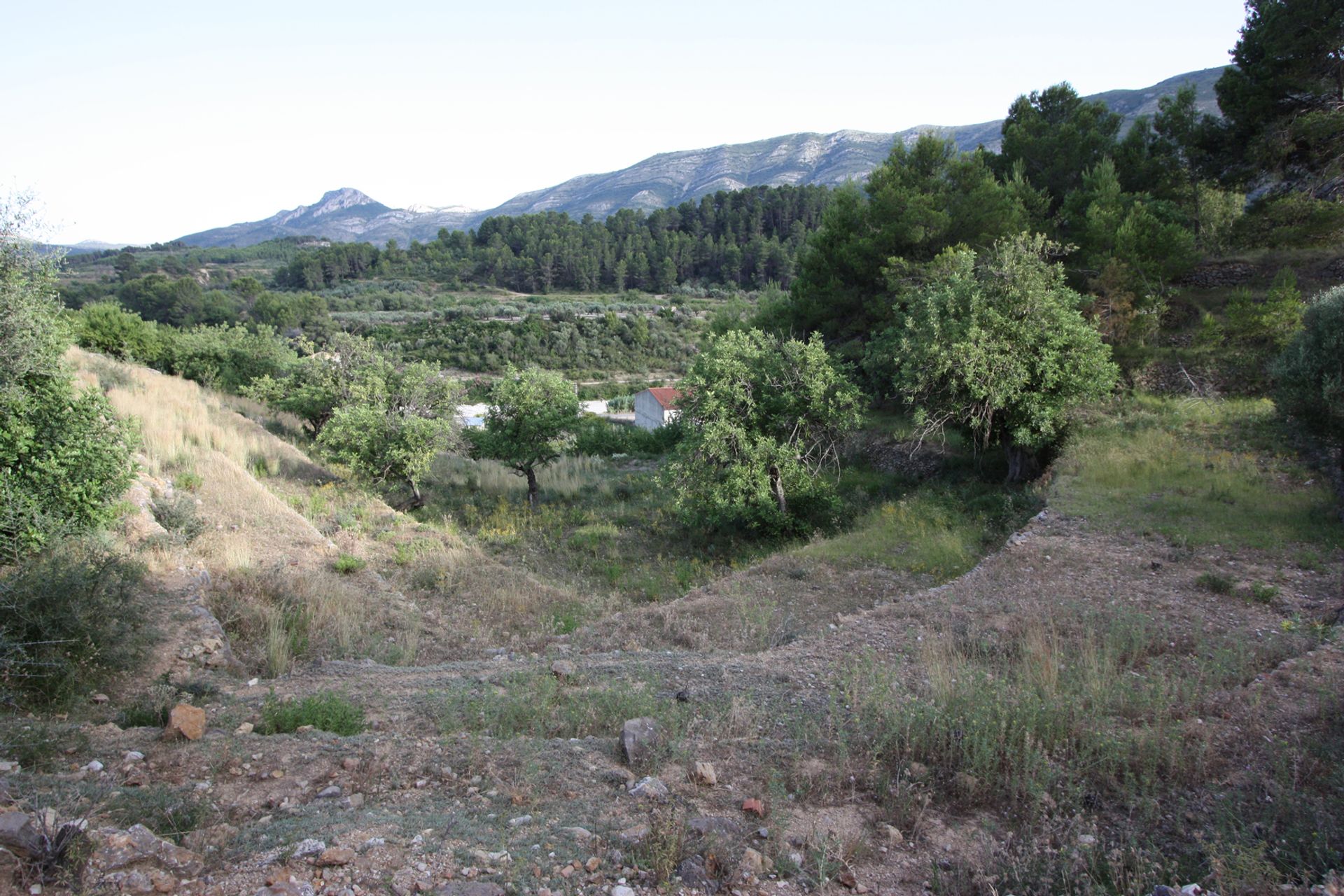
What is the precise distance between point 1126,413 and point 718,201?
8687cm

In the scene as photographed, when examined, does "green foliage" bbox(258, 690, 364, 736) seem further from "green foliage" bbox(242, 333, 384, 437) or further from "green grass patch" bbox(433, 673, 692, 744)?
"green foliage" bbox(242, 333, 384, 437)

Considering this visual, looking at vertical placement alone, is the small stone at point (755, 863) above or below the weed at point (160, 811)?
below

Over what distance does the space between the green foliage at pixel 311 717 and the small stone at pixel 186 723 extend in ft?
1.37

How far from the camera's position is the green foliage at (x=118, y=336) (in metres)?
28.4

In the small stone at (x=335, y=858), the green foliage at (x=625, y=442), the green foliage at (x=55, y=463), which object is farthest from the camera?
the green foliage at (x=625, y=442)

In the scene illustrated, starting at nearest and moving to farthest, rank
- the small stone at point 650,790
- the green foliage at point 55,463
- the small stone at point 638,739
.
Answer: the small stone at point 650,790, the small stone at point 638,739, the green foliage at point 55,463

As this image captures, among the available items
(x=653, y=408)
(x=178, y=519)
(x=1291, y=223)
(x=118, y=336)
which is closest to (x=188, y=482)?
(x=178, y=519)

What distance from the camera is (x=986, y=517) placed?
12.9 meters

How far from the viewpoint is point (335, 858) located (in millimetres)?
3154

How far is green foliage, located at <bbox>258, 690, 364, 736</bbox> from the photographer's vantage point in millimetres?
4988

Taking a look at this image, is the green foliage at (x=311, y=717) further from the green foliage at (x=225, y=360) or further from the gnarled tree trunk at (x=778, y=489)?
the green foliage at (x=225, y=360)

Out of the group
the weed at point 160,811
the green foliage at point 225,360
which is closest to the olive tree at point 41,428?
the weed at point 160,811

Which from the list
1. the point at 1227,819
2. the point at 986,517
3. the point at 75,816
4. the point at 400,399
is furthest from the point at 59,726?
the point at 400,399

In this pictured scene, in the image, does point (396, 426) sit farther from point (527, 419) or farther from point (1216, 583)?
point (1216, 583)
